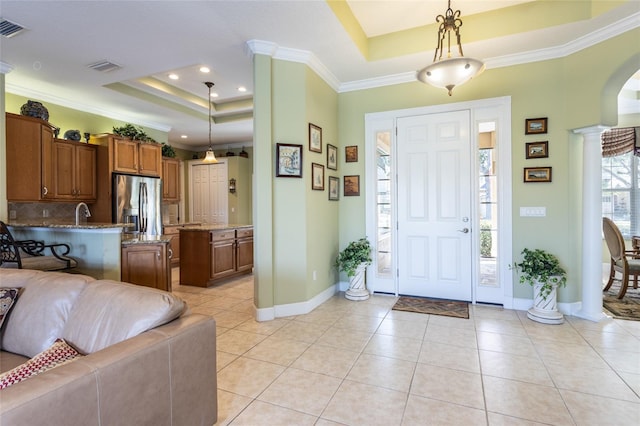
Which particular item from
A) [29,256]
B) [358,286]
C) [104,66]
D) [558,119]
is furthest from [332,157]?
[29,256]

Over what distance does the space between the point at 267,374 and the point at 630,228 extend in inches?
273

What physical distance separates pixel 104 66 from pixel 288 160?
265 cm

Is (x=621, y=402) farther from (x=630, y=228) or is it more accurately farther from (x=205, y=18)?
(x=630, y=228)

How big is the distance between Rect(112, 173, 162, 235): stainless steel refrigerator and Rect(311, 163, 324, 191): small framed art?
130 inches

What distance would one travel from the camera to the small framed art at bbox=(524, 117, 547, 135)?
350cm

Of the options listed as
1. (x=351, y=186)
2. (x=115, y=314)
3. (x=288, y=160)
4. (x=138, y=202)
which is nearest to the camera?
(x=115, y=314)

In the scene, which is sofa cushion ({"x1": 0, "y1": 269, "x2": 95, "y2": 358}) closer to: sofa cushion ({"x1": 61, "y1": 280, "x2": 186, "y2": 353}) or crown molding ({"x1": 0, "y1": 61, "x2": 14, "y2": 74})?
sofa cushion ({"x1": 61, "y1": 280, "x2": 186, "y2": 353})

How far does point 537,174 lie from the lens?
139 inches

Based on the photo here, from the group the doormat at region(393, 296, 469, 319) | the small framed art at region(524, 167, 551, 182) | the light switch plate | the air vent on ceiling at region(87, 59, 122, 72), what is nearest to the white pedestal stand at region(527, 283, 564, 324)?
the doormat at region(393, 296, 469, 319)

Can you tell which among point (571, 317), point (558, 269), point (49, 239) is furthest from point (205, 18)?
point (571, 317)

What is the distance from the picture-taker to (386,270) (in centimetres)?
430

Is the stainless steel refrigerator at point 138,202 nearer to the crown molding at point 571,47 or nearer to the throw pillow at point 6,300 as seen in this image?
the throw pillow at point 6,300

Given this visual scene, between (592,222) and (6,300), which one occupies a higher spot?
(592,222)

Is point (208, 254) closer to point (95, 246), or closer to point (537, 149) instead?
point (95, 246)
